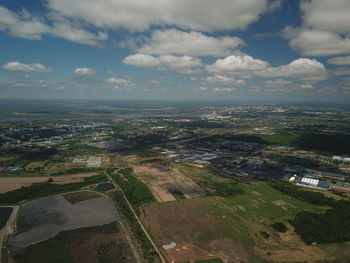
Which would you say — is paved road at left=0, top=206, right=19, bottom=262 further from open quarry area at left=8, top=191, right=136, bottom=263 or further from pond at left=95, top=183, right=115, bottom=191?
pond at left=95, top=183, right=115, bottom=191

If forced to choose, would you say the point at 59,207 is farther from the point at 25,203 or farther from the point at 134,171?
the point at 134,171

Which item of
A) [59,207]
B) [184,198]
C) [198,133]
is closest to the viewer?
[59,207]

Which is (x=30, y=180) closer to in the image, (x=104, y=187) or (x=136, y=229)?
(x=104, y=187)

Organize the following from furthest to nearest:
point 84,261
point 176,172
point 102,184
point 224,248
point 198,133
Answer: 1. point 198,133
2. point 176,172
3. point 102,184
4. point 224,248
5. point 84,261

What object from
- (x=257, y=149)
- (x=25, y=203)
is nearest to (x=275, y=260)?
(x=25, y=203)

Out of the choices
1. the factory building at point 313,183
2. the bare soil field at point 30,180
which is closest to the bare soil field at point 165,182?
the bare soil field at point 30,180

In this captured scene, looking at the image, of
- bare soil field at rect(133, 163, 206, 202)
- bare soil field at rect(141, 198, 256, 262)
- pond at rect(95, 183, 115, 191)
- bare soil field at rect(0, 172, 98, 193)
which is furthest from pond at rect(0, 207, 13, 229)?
bare soil field at rect(133, 163, 206, 202)

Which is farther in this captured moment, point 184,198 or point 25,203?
point 184,198
